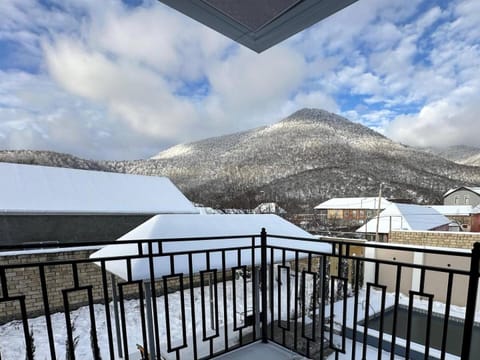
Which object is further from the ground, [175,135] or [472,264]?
[175,135]

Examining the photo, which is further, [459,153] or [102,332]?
[459,153]

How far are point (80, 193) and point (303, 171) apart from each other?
1523 cm

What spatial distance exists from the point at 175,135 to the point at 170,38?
14589mm

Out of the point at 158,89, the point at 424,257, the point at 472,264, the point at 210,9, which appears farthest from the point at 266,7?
the point at 158,89

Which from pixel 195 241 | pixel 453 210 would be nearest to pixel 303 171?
pixel 453 210

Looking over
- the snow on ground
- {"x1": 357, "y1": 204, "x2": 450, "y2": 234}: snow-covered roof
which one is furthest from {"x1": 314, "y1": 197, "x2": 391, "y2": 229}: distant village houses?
the snow on ground

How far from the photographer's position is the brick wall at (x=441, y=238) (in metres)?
7.37

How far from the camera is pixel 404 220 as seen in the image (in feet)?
38.1

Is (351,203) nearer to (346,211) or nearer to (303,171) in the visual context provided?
(346,211)

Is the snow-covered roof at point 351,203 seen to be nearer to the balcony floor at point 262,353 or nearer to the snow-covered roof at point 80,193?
the snow-covered roof at point 80,193

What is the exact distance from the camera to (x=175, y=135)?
1708 cm

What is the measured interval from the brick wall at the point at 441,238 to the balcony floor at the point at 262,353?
8097mm

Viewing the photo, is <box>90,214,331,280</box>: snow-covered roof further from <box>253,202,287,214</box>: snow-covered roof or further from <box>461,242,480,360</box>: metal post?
<box>253,202,287,214</box>: snow-covered roof

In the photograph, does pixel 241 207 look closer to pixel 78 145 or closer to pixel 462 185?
pixel 78 145
